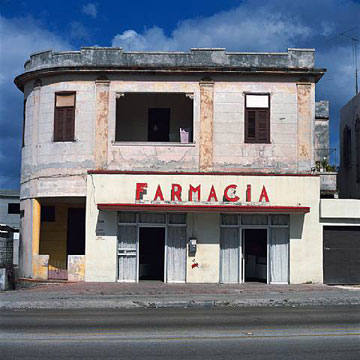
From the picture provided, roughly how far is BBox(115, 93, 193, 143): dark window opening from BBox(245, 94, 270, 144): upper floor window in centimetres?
319

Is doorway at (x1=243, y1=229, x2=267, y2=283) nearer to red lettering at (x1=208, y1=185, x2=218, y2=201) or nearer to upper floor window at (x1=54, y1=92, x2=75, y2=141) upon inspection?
red lettering at (x1=208, y1=185, x2=218, y2=201)

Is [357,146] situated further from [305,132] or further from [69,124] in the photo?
[69,124]

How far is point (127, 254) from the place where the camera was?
24375 millimetres

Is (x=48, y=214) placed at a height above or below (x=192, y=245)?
above

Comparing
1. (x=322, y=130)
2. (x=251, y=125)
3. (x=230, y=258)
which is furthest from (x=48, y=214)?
(x=322, y=130)

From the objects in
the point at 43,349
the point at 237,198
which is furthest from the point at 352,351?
the point at 237,198

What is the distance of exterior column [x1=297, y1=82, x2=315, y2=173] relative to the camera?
80.3 ft

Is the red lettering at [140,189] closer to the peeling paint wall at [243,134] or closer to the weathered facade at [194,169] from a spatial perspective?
the weathered facade at [194,169]

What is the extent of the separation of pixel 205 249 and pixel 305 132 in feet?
19.3

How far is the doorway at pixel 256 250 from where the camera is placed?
24.6m

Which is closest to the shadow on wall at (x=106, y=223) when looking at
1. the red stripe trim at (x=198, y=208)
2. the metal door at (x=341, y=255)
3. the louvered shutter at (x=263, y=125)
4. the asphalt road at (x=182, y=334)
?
the red stripe trim at (x=198, y=208)

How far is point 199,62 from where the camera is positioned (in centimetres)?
2473

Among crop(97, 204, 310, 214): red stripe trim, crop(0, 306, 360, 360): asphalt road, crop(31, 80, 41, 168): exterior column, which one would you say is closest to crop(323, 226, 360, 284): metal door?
crop(97, 204, 310, 214): red stripe trim

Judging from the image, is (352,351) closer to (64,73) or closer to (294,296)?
(294,296)
